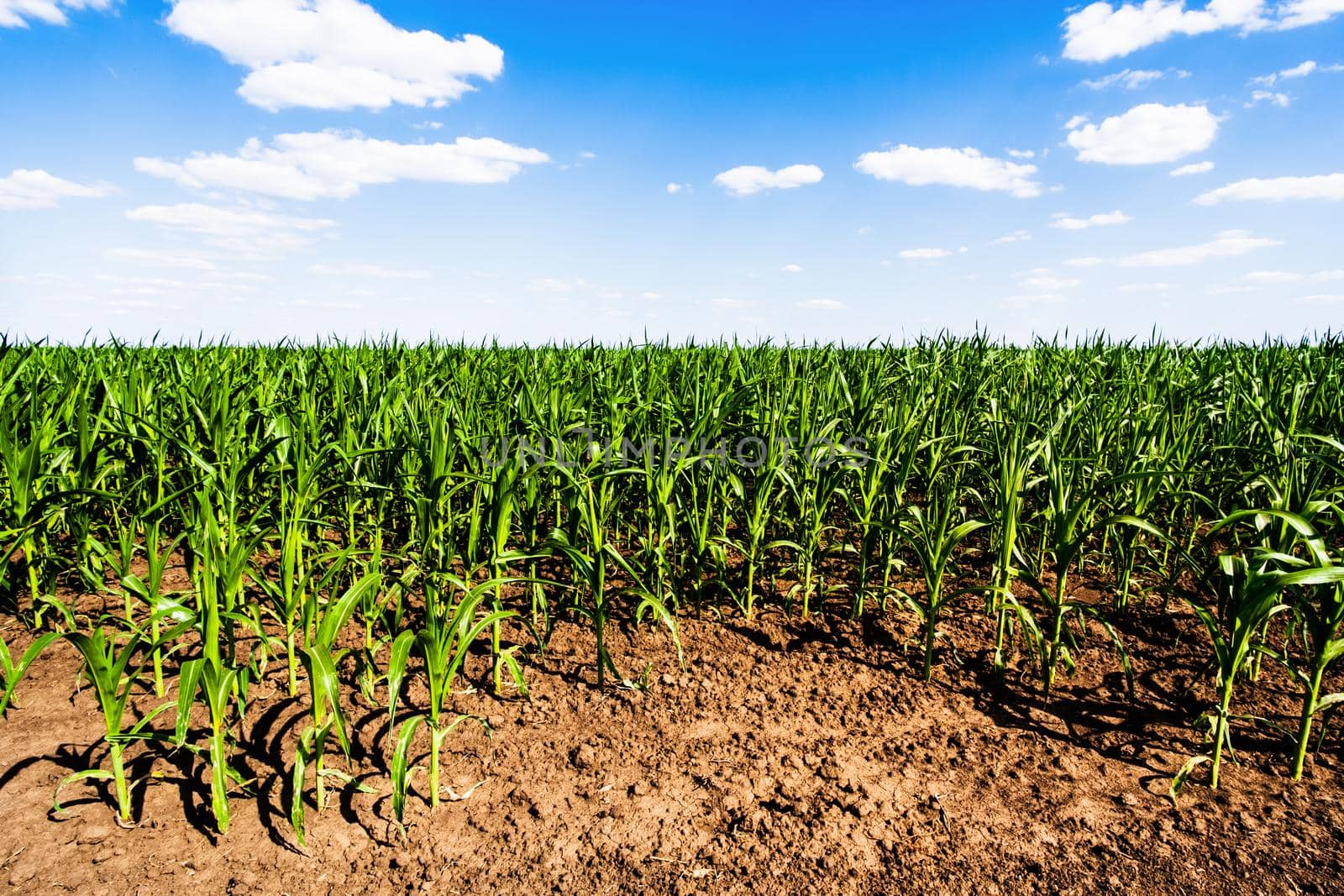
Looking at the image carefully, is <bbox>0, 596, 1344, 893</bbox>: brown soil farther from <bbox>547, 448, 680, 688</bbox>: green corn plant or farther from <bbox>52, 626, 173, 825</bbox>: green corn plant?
<bbox>547, 448, 680, 688</bbox>: green corn plant

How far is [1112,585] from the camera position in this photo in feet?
12.1

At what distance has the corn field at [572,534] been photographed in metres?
2.13

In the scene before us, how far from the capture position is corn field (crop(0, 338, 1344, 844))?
6.99 ft

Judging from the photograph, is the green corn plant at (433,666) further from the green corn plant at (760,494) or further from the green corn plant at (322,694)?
the green corn plant at (760,494)

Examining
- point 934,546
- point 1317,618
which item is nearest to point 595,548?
point 934,546

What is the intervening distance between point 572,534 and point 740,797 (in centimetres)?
109

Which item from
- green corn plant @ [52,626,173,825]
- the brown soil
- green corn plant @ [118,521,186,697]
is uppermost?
green corn plant @ [118,521,186,697]

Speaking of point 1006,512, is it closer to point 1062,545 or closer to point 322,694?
point 1062,545

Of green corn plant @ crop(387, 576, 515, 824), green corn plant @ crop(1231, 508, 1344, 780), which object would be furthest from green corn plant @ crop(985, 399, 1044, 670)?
green corn plant @ crop(387, 576, 515, 824)

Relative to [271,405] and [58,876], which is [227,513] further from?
[58,876]

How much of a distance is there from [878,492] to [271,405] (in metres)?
2.83

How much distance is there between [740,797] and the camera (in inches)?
86.4

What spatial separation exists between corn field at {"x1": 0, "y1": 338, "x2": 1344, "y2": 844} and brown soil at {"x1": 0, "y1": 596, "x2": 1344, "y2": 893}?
8cm

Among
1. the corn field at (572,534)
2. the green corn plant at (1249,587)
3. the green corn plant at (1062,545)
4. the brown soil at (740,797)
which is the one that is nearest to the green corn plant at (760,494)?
the corn field at (572,534)
